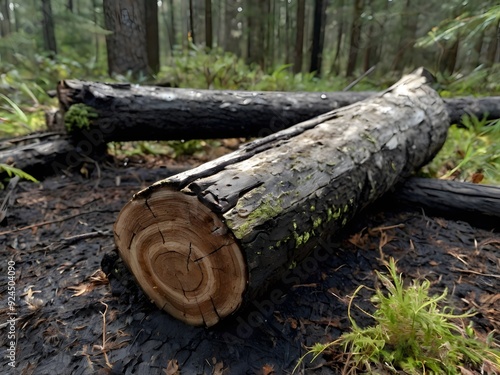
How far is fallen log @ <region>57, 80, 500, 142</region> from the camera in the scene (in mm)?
3662

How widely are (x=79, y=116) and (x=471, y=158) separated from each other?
4.38 m

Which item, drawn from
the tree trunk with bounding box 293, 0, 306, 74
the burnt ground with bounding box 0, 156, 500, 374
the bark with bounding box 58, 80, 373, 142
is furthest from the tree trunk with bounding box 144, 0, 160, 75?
the burnt ground with bounding box 0, 156, 500, 374

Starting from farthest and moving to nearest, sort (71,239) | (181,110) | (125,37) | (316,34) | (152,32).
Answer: (316,34) → (152,32) → (125,37) → (181,110) → (71,239)

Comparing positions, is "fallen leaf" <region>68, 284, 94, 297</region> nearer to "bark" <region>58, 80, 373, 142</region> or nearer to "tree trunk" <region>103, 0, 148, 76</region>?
"bark" <region>58, 80, 373, 142</region>

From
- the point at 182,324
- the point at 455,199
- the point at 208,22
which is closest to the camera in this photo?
the point at 182,324

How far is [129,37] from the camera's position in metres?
6.86

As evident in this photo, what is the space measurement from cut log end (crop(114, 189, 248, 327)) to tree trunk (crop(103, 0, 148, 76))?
6077 mm

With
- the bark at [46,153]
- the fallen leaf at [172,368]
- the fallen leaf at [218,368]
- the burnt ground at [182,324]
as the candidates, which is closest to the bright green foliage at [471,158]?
the burnt ground at [182,324]

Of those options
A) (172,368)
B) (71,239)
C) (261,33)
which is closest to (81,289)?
(71,239)

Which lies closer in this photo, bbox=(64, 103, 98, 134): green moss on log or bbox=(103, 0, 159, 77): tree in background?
bbox=(64, 103, 98, 134): green moss on log

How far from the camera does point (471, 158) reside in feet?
12.0

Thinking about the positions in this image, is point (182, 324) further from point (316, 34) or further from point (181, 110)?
point (316, 34)

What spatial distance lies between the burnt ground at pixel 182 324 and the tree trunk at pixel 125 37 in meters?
4.84

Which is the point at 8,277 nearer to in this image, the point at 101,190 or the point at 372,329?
the point at 101,190
